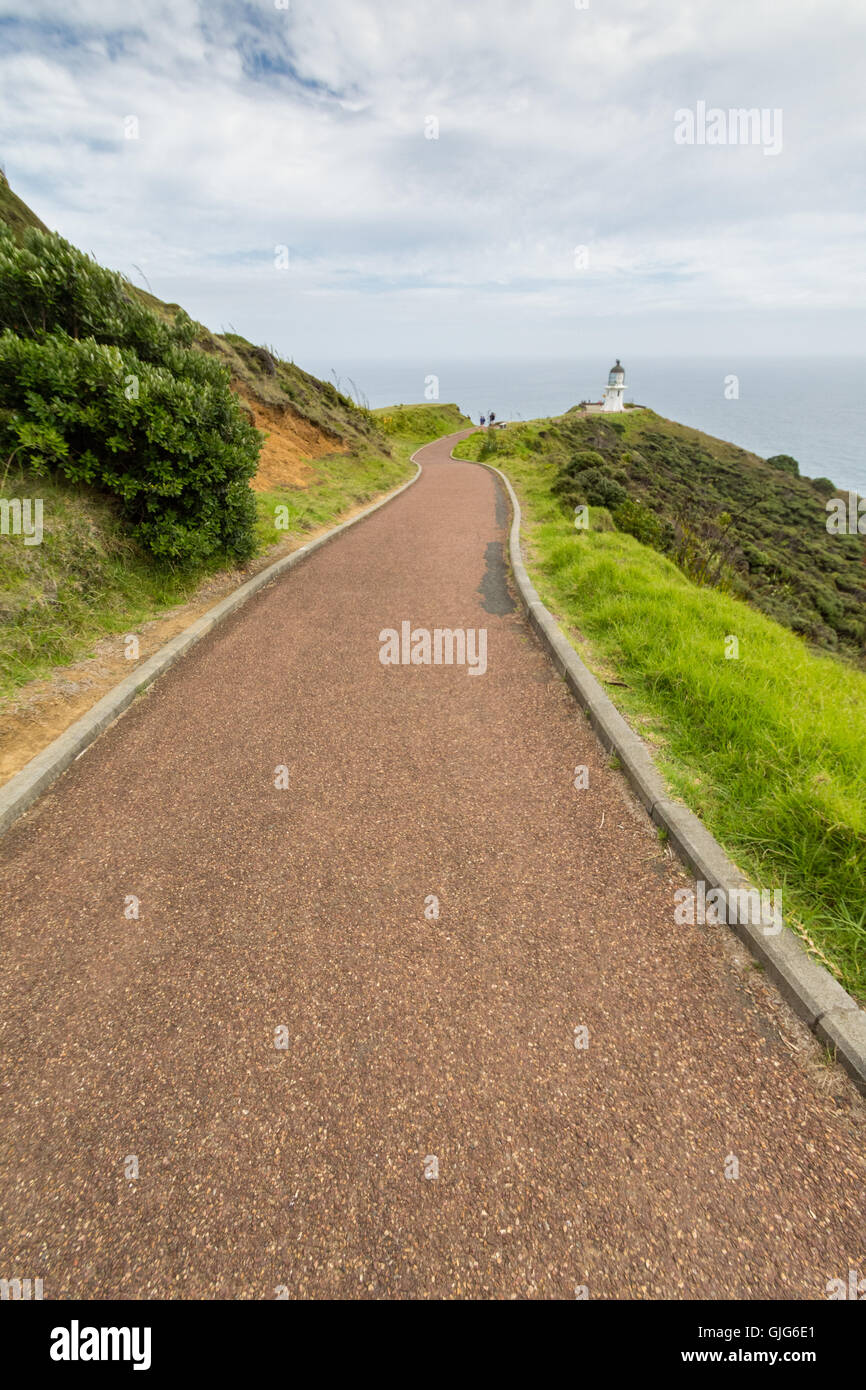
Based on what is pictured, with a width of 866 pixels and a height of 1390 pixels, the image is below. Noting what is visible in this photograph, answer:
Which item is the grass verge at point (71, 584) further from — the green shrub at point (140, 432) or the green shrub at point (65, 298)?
the green shrub at point (65, 298)

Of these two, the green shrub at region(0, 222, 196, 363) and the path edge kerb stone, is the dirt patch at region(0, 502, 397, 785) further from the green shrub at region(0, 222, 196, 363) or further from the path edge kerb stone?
the path edge kerb stone

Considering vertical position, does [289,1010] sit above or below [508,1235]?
above

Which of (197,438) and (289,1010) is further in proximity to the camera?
(197,438)

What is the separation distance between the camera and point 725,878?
115 inches

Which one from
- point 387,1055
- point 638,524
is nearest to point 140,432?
point 387,1055

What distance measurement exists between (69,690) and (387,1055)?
4.16 metres

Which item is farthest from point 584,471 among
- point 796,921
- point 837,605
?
point 796,921

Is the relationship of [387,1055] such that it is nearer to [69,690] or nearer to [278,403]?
[69,690]

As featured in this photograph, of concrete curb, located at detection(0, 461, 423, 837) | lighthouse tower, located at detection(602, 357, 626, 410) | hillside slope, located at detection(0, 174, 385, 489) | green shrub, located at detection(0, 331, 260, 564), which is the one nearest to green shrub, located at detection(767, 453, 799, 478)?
lighthouse tower, located at detection(602, 357, 626, 410)

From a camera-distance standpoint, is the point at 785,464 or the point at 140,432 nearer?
the point at 140,432

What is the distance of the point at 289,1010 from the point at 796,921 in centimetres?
249

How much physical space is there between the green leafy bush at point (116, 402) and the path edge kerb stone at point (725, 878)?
5007mm

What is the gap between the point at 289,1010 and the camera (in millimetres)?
2447

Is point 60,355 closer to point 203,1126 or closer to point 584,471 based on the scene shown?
point 203,1126
